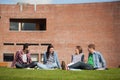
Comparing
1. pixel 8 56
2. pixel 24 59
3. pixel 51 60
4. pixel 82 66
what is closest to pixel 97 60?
pixel 82 66

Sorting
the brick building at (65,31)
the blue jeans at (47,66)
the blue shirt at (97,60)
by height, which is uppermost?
the brick building at (65,31)

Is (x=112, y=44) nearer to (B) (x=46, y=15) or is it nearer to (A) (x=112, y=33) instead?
(A) (x=112, y=33)

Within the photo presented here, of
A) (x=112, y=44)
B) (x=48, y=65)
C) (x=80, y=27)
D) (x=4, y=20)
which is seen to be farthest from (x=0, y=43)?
(x=48, y=65)

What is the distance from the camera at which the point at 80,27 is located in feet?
151

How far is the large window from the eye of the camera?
156 ft

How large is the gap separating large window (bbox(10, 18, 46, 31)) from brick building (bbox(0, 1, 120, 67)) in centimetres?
106

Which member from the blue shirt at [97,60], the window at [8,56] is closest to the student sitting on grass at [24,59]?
the blue shirt at [97,60]

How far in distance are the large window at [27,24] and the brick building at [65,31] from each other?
106 centimetres

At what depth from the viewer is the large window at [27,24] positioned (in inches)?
1876

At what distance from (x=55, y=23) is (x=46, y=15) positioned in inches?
55.5

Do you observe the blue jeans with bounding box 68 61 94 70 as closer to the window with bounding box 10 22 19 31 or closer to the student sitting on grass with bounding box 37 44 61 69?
the student sitting on grass with bounding box 37 44 61 69

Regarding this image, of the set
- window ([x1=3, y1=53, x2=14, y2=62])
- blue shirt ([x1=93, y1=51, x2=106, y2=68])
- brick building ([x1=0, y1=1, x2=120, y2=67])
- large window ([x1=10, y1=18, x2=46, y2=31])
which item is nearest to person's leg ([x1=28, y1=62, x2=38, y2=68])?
blue shirt ([x1=93, y1=51, x2=106, y2=68])

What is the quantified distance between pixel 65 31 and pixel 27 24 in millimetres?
4983

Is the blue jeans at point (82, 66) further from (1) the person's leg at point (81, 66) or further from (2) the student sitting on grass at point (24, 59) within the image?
(2) the student sitting on grass at point (24, 59)
